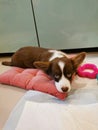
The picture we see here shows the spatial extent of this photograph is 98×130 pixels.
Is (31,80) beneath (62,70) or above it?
beneath

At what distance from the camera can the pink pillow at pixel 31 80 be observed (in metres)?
1.24

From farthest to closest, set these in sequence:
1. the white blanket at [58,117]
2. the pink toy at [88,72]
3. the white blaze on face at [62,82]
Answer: the pink toy at [88,72]
the white blaze on face at [62,82]
the white blanket at [58,117]

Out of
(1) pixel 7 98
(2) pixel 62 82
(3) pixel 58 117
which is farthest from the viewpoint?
(1) pixel 7 98

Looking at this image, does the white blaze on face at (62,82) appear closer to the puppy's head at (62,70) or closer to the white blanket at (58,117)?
the puppy's head at (62,70)

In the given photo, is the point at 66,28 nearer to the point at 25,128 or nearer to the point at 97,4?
the point at 97,4

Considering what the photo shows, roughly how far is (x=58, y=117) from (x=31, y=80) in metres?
0.44

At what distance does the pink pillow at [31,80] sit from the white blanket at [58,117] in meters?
0.17

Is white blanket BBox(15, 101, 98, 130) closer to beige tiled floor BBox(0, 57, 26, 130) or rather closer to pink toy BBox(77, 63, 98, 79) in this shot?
beige tiled floor BBox(0, 57, 26, 130)

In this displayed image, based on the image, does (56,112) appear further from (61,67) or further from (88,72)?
(88,72)

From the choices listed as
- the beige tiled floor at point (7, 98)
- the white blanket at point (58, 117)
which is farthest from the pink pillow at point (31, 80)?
the white blanket at point (58, 117)

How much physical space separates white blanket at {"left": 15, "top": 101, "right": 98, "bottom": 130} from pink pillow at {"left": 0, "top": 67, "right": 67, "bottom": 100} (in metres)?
0.17

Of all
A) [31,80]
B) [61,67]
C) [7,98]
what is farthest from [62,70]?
[7,98]

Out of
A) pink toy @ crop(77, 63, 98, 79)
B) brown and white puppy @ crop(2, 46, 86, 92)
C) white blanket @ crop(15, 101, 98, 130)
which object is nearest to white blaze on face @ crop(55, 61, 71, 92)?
brown and white puppy @ crop(2, 46, 86, 92)

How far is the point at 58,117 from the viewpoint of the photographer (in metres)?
0.98
